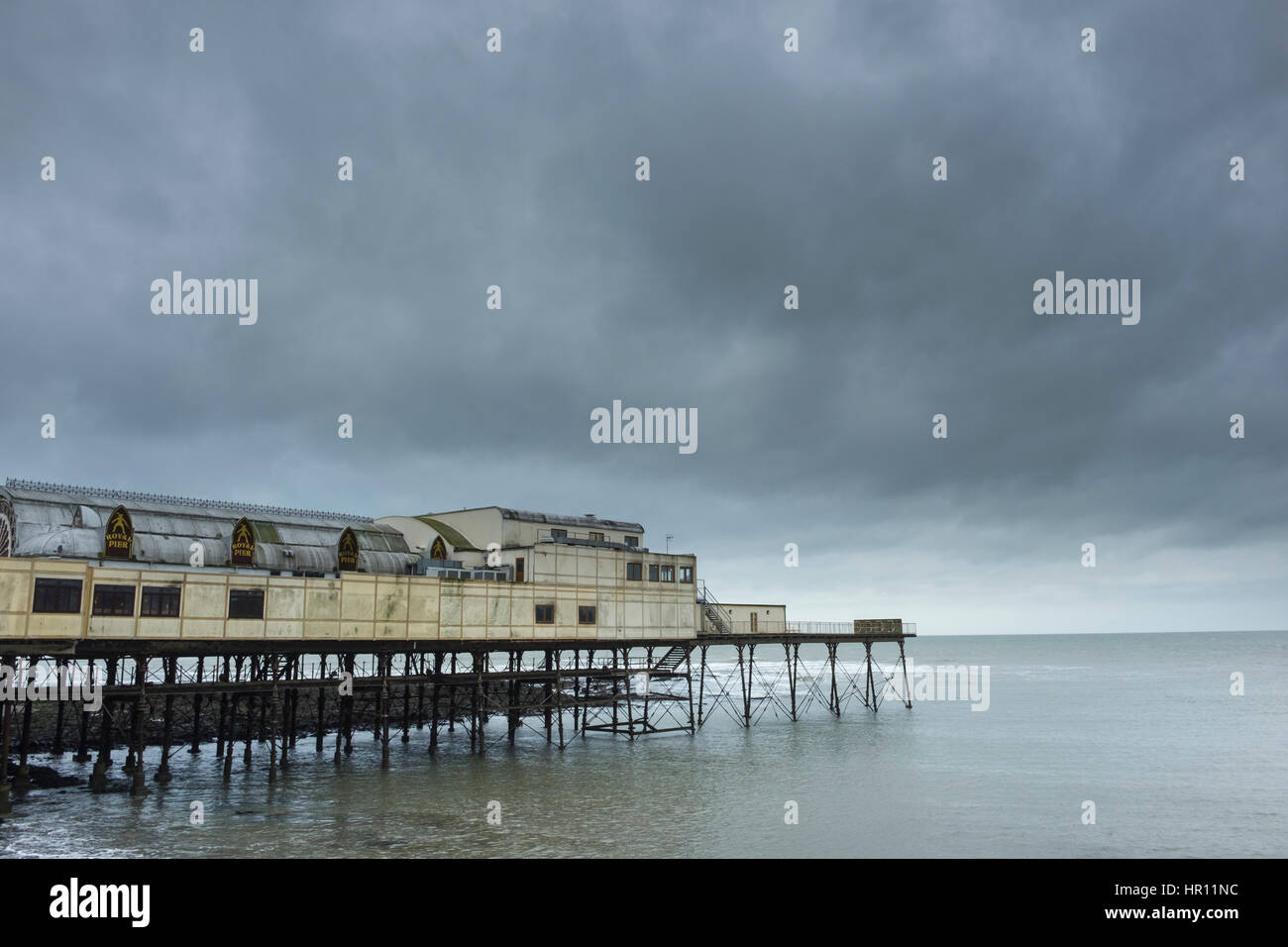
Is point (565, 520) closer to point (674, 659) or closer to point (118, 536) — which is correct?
point (674, 659)

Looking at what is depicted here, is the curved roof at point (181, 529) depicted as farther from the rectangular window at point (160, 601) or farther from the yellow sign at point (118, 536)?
the rectangular window at point (160, 601)

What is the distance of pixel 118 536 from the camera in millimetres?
33750

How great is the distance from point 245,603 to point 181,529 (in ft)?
13.6

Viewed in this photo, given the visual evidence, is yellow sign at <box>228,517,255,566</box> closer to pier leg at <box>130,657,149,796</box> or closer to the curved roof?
the curved roof

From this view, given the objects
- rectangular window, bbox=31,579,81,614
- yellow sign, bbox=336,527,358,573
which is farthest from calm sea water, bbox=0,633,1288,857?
yellow sign, bbox=336,527,358,573

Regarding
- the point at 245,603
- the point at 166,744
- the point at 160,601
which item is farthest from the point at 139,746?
the point at 245,603

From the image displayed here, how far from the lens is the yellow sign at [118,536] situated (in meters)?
33.4

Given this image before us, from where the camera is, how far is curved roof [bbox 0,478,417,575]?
32.3m

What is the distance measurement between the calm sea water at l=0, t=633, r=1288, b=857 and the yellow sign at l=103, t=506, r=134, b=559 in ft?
31.4

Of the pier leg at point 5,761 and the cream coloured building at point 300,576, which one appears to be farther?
the cream coloured building at point 300,576

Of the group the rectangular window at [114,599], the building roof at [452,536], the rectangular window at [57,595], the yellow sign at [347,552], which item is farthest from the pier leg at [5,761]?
the building roof at [452,536]

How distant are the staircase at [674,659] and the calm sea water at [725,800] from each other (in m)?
4.65
